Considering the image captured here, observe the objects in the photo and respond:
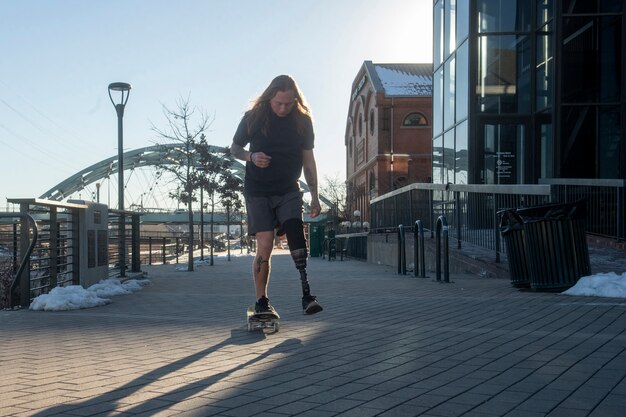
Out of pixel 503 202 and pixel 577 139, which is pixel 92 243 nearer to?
pixel 503 202

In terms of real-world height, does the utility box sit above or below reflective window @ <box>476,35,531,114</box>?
below

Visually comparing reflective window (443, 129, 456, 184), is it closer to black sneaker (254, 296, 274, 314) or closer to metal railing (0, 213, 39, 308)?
metal railing (0, 213, 39, 308)

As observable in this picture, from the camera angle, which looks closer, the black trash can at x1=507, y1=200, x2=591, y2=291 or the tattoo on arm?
the tattoo on arm

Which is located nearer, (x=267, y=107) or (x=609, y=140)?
(x=267, y=107)

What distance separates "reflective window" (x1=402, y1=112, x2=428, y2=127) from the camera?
152ft

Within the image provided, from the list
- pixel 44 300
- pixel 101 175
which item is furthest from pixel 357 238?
pixel 101 175

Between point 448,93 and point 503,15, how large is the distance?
359 cm

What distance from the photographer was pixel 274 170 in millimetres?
5398

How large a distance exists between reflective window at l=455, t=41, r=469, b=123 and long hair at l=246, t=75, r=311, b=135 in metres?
16.5

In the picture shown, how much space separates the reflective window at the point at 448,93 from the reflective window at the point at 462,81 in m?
0.58

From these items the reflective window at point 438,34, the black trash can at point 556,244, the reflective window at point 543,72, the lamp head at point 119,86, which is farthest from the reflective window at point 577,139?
the lamp head at point 119,86

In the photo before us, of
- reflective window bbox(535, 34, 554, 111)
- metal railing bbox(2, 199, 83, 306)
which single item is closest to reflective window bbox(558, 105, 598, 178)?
reflective window bbox(535, 34, 554, 111)

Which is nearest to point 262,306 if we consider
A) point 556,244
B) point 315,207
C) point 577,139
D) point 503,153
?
point 315,207

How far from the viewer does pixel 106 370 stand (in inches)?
156
